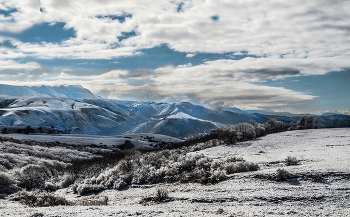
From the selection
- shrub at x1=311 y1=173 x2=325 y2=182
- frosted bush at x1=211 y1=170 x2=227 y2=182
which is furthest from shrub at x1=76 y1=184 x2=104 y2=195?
shrub at x1=311 y1=173 x2=325 y2=182

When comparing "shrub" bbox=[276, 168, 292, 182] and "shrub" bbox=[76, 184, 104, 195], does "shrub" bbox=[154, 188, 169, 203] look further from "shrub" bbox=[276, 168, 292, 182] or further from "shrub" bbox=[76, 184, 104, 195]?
"shrub" bbox=[76, 184, 104, 195]

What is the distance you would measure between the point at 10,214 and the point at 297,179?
14630mm

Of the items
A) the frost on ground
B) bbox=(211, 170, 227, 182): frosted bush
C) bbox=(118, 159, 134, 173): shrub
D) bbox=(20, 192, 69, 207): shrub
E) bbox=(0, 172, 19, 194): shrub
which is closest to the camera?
the frost on ground

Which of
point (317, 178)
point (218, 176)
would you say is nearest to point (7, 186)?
→ point (218, 176)

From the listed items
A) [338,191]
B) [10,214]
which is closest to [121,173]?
[10,214]

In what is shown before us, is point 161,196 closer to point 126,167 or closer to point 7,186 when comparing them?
point 126,167

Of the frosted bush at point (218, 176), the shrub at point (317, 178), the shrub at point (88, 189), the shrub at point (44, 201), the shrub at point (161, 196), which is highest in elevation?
the shrub at point (317, 178)

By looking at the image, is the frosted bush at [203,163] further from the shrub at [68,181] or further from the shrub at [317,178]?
the shrub at [68,181]

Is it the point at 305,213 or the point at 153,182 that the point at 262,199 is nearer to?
the point at 305,213

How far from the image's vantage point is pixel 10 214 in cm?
1259

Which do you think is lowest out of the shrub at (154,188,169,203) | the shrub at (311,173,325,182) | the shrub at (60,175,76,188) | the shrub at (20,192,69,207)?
the shrub at (60,175,76,188)

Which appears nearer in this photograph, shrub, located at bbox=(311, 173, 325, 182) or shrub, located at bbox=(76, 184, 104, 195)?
shrub, located at bbox=(311, 173, 325, 182)

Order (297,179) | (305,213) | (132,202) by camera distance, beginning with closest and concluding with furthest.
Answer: (305,213) < (297,179) < (132,202)

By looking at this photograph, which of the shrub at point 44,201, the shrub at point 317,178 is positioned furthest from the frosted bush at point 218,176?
the shrub at point 44,201
